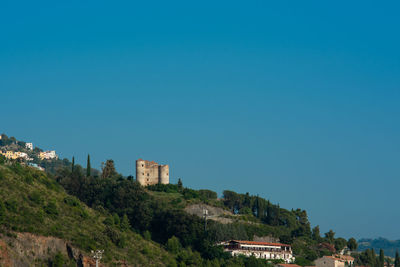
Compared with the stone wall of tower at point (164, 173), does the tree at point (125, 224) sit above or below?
below

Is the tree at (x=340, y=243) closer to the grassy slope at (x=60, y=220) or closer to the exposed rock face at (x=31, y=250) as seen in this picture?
the grassy slope at (x=60, y=220)

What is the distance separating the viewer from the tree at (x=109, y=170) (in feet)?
540

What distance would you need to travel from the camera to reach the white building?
139250mm

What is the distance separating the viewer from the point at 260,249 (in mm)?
141625

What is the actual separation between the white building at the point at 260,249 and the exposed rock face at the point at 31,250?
4130 cm

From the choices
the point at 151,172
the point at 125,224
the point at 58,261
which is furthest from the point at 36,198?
the point at 151,172

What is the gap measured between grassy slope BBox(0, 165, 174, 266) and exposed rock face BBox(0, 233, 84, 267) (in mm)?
1304

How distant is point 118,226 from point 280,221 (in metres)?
59.1

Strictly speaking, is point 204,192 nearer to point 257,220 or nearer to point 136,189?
point 257,220

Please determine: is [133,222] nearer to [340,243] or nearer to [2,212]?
[2,212]

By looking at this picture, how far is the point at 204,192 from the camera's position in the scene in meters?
190

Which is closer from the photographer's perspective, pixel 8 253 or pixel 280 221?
pixel 8 253

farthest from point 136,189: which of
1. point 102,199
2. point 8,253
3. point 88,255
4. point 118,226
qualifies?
point 8,253

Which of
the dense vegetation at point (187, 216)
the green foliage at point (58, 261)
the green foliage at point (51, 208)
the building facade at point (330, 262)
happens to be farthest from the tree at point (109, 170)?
the green foliage at point (58, 261)
